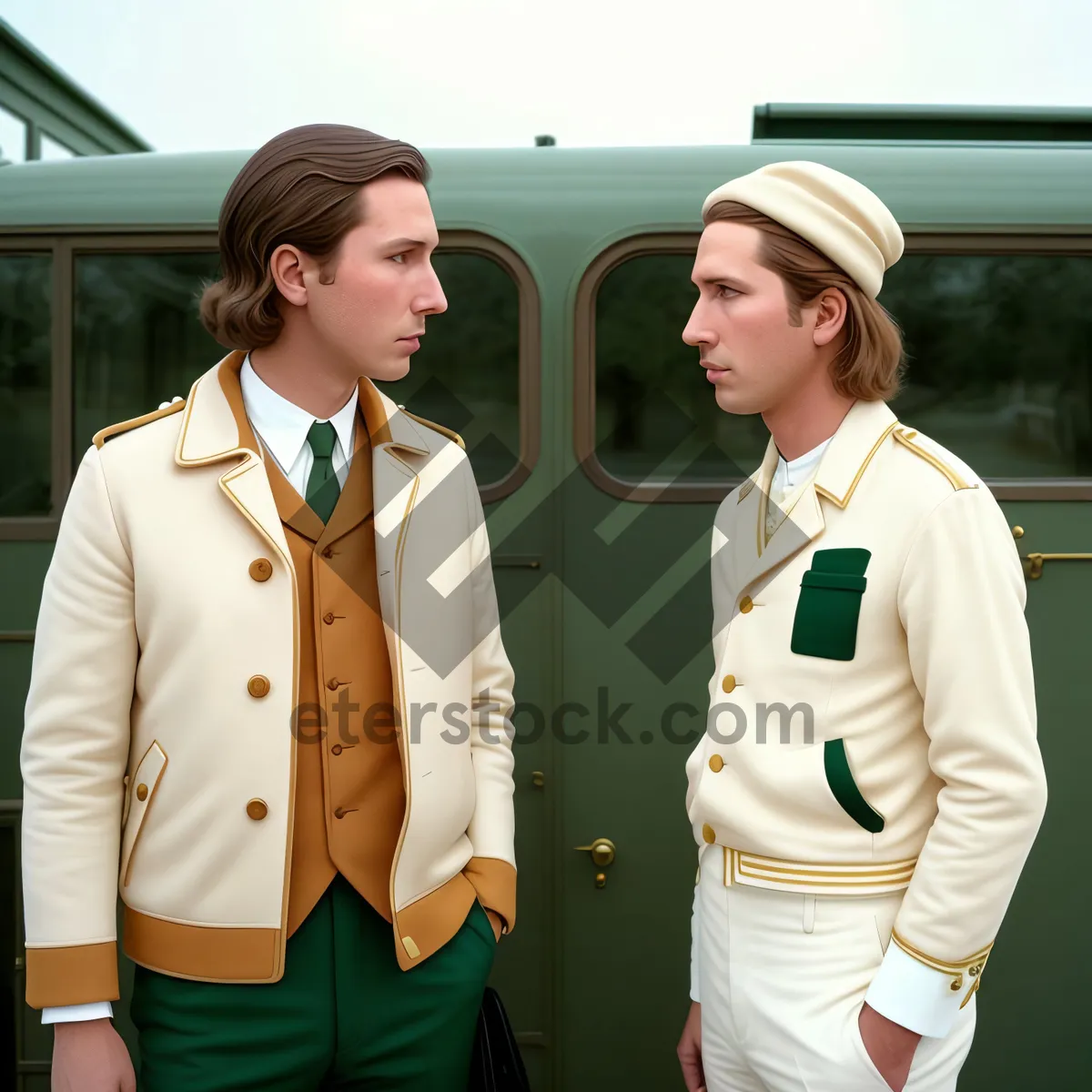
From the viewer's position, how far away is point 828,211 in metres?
1.44

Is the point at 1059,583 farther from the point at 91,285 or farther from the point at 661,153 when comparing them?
the point at 91,285

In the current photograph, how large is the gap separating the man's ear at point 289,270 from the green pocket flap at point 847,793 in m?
1.06

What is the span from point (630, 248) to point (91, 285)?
1.43 meters

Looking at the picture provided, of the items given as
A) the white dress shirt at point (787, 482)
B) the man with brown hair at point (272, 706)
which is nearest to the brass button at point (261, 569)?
the man with brown hair at point (272, 706)

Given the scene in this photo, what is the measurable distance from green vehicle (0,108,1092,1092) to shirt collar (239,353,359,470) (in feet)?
3.26

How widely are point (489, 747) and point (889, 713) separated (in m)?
0.71

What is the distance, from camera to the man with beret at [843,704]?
1266 mm

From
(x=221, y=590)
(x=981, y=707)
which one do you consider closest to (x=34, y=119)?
(x=221, y=590)

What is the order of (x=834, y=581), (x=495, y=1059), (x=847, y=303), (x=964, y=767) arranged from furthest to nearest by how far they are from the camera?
1. (x=495, y=1059)
2. (x=847, y=303)
3. (x=834, y=581)
4. (x=964, y=767)

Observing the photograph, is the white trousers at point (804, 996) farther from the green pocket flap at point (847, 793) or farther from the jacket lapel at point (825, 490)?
the jacket lapel at point (825, 490)

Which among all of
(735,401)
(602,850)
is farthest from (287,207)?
(602,850)

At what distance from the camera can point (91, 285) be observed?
8.38 feet

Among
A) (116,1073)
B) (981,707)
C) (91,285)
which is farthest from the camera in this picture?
(91,285)

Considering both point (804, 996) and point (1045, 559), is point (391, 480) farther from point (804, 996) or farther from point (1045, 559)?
point (1045, 559)
